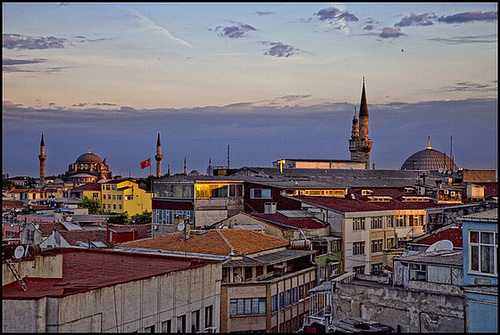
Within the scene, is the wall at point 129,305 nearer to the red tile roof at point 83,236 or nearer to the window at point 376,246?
the window at point 376,246

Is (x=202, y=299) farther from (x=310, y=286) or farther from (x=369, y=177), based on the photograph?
(x=369, y=177)

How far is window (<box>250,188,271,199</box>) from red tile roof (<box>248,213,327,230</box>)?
533 centimetres

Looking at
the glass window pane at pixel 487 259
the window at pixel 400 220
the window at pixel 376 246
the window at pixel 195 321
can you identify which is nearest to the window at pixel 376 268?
the window at pixel 376 246

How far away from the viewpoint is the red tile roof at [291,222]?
33875mm

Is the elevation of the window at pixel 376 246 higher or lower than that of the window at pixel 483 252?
lower

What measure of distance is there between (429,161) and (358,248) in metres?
60.7

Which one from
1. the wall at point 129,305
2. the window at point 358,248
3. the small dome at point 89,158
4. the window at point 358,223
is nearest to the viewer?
the wall at point 129,305

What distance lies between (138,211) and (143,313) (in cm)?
6940

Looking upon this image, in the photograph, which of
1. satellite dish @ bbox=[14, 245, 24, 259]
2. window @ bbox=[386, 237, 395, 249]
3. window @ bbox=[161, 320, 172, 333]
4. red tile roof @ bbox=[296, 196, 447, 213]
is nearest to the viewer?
satellite dish @ bbox=[14, 245, 24, 259]

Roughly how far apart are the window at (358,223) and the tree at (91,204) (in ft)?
163

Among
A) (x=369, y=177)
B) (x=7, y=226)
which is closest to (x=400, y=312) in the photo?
(x=7, y=226)

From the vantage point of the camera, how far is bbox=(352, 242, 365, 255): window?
35594 mm

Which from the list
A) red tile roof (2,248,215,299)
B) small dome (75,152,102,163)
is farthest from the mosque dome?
small dome (75,152,102,163)

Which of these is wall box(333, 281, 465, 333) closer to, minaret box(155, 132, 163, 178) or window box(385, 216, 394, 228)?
window box(385, 216, 394, 228)
